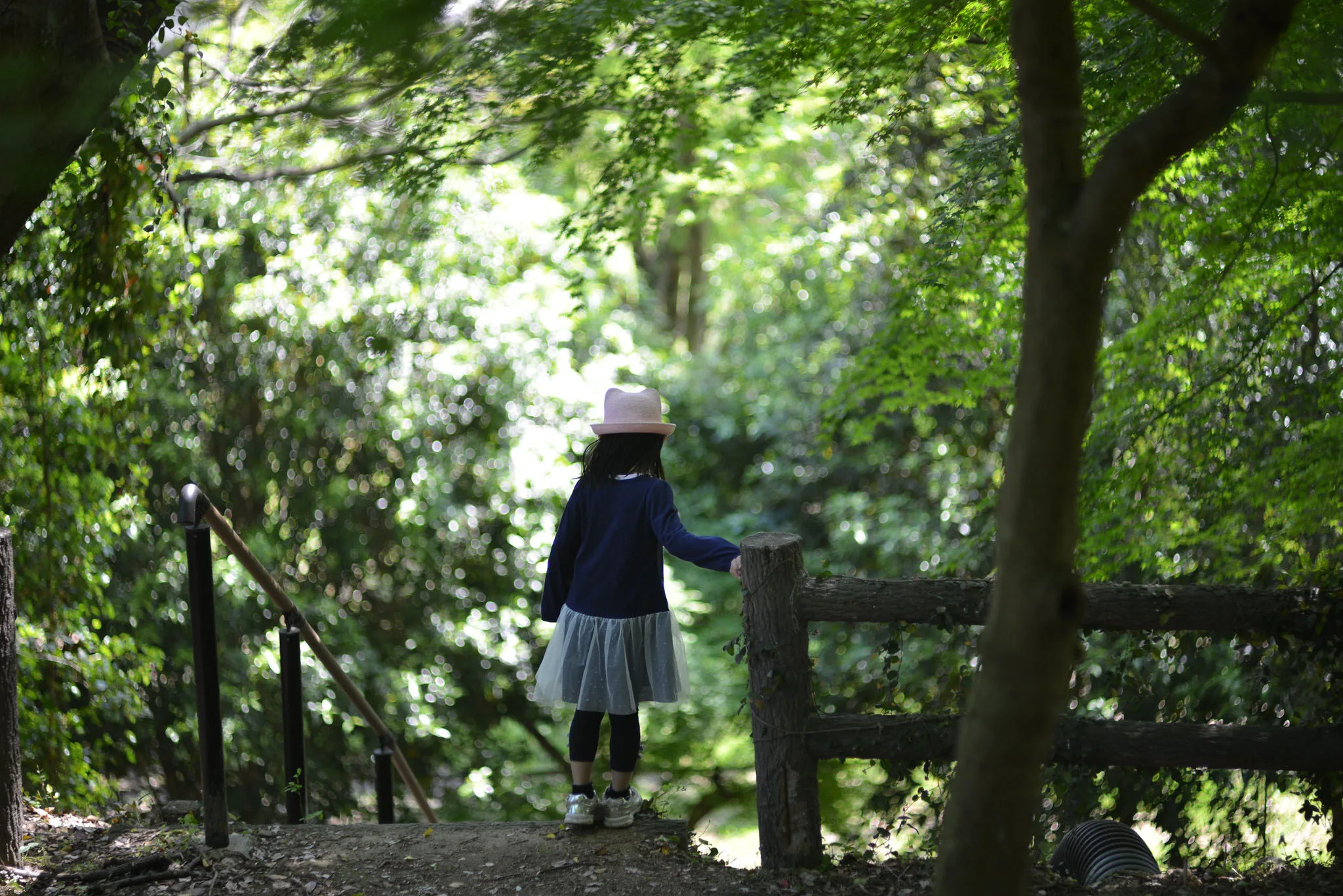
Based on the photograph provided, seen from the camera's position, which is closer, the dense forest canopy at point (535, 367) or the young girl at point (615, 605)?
the young girl at point (615, 605)

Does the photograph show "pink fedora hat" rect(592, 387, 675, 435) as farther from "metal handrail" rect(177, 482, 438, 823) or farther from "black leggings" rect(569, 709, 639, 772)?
"metal handrail" rect(177, 482, 438, 823)

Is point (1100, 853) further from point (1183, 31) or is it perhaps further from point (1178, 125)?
point (1183, 31)

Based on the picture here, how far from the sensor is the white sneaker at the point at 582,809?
3.52 meters

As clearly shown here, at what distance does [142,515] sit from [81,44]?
268cm

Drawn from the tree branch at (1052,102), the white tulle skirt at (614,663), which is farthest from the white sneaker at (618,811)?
the tree branch at (1052,102)

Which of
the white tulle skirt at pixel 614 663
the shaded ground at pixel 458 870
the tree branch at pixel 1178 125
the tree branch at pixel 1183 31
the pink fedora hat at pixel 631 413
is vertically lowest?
the shaded ground at pixel 458 870

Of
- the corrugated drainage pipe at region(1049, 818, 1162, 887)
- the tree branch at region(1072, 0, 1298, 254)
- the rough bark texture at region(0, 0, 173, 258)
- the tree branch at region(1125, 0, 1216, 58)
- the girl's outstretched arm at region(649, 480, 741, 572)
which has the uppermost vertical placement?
the rough bark texture at region(0, 0, 173, 258)

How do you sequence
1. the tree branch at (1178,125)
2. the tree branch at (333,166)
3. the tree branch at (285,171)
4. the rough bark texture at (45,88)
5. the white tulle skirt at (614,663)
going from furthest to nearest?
the tree branch at (285,171) < the tree branch at (333,166) < the white tulle skirt at (614,663) < the rough bark texture at (45,88) < the tree branch at (1178,125)

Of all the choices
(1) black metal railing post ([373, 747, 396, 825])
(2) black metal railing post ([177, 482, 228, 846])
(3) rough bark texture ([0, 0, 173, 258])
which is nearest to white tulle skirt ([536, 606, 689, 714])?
(2) black metal railing post ([177, 482, 228, 846])

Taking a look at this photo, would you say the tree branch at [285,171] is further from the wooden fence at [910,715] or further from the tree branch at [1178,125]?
the tree branch at [1178,125]

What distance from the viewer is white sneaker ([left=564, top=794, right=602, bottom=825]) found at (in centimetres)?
352

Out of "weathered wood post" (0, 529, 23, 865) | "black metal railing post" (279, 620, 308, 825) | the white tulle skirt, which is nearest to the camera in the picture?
"weathered wood post" (0, 529, 23, 865)

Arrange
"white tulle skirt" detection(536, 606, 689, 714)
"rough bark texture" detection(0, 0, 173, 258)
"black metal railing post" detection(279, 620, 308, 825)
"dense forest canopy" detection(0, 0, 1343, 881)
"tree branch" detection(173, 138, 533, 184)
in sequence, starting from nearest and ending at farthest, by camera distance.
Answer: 1. "rough bark texture" detection(0, 0, 173, 258)
2. "white tulle skirt" detection(536, 606, 689, 714)
3. "dense forest canopy" detection(0, 0, 1343, 881)
4. "black metal railing post" detection(279, 620, 308, 825)
5. "tree branch" detection(173, 138, 533, 184)

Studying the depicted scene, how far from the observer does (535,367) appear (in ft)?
24.8
